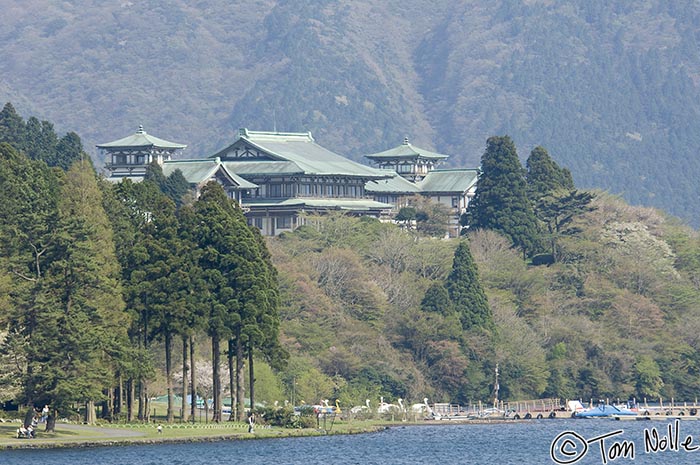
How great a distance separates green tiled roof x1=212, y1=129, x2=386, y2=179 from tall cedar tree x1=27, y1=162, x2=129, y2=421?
202 feet

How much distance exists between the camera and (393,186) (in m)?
159

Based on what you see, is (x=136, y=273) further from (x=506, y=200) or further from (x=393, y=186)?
(x=393, y=186)

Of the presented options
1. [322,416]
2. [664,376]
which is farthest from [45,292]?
[664,376]

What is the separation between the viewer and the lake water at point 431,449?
7406 centimetres

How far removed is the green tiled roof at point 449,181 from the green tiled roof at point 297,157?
10.6m

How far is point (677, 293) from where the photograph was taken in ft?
413

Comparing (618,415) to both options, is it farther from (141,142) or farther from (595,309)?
(141,142)

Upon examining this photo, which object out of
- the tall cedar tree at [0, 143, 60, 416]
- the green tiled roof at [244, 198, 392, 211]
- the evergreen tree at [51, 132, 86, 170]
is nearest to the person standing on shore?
the tall cedar tree at [0, 143, 60, 416]

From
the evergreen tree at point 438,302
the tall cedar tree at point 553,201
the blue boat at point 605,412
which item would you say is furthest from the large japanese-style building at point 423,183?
the blue boat at point 605,412

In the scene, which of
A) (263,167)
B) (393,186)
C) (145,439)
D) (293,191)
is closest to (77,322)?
(145,439)

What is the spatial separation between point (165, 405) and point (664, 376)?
34788 millimetres

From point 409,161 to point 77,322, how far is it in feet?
314

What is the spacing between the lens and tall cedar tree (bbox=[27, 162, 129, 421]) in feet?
250

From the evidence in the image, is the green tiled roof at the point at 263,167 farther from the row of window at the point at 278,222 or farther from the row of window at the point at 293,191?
the row of window at the point at 278,222
